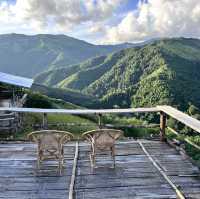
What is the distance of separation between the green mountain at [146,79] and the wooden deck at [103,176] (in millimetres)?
84235

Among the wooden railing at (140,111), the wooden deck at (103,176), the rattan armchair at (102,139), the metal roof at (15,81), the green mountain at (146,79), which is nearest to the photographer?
the wooden deck at (103,176)

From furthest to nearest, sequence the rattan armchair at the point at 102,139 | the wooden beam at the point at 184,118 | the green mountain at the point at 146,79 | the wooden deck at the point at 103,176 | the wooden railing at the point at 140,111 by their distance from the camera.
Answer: the green mountain at the point at 146,79, the wooden railing at the point at 140,111, the rattan armchair at the point at 102,139, the wooden beam at the point at 184,118, the wooden deck at the point at 103,176

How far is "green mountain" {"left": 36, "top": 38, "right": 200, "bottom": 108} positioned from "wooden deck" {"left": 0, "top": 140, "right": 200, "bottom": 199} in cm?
8424

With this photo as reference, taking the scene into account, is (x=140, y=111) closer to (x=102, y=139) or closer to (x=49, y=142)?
(x=102, y=139)

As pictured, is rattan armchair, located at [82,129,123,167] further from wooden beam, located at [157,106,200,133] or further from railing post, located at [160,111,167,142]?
railing post, located at [160,111,167,142]

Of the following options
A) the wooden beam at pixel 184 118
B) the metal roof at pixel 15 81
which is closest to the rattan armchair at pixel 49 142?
the wooden beam at pixel 184 118

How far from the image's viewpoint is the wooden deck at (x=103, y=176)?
5419 millimetres

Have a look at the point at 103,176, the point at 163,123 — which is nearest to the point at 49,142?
the point at 103,176

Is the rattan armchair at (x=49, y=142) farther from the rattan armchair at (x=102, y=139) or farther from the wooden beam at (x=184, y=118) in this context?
the wooden beam at (x=184, y=118)

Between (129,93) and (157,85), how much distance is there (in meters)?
10.1

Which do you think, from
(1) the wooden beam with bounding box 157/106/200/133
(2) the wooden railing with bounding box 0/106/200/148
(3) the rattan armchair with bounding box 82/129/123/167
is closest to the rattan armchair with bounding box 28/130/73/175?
(3) the rattan armchair with bounding box 82/129/123/167

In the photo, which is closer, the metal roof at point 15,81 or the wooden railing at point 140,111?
the wooden railing at point 140,111

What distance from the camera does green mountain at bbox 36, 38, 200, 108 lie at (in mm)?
103106

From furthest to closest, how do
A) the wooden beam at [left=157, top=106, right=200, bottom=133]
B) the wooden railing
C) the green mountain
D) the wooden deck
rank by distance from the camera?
1. the green mountain
2. the wooden railing
3. the wooden beam at [left=157, top=106, right=200, bottom=133]
4. the wooden deck
